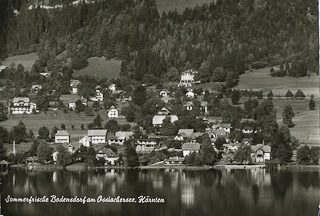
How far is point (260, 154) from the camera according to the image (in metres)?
15.7

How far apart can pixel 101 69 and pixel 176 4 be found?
367 centimetres

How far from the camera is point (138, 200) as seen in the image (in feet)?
39.2

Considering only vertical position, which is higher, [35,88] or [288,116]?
[35,88]

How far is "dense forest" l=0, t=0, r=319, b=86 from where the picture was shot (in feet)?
68.3

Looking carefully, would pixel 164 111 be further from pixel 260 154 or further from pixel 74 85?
pixel 74 85

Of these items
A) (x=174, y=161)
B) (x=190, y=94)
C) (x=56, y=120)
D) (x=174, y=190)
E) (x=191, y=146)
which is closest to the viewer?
(x=174, y=190)

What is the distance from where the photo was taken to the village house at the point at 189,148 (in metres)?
15.9

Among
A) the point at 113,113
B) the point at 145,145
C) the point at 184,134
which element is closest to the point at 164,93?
the point at 113,113

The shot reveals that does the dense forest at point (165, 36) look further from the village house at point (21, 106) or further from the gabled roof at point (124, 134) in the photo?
the gabled roof at point (124, 134)

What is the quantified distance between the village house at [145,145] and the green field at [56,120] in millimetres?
1135

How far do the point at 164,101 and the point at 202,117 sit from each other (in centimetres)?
143

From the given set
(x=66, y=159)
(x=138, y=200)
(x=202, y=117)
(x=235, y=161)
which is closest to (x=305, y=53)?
(x=202, y=117)

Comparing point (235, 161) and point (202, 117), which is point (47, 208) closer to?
point (235, 161)

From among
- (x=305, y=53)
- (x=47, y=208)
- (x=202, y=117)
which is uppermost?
(x=305, y=53)
